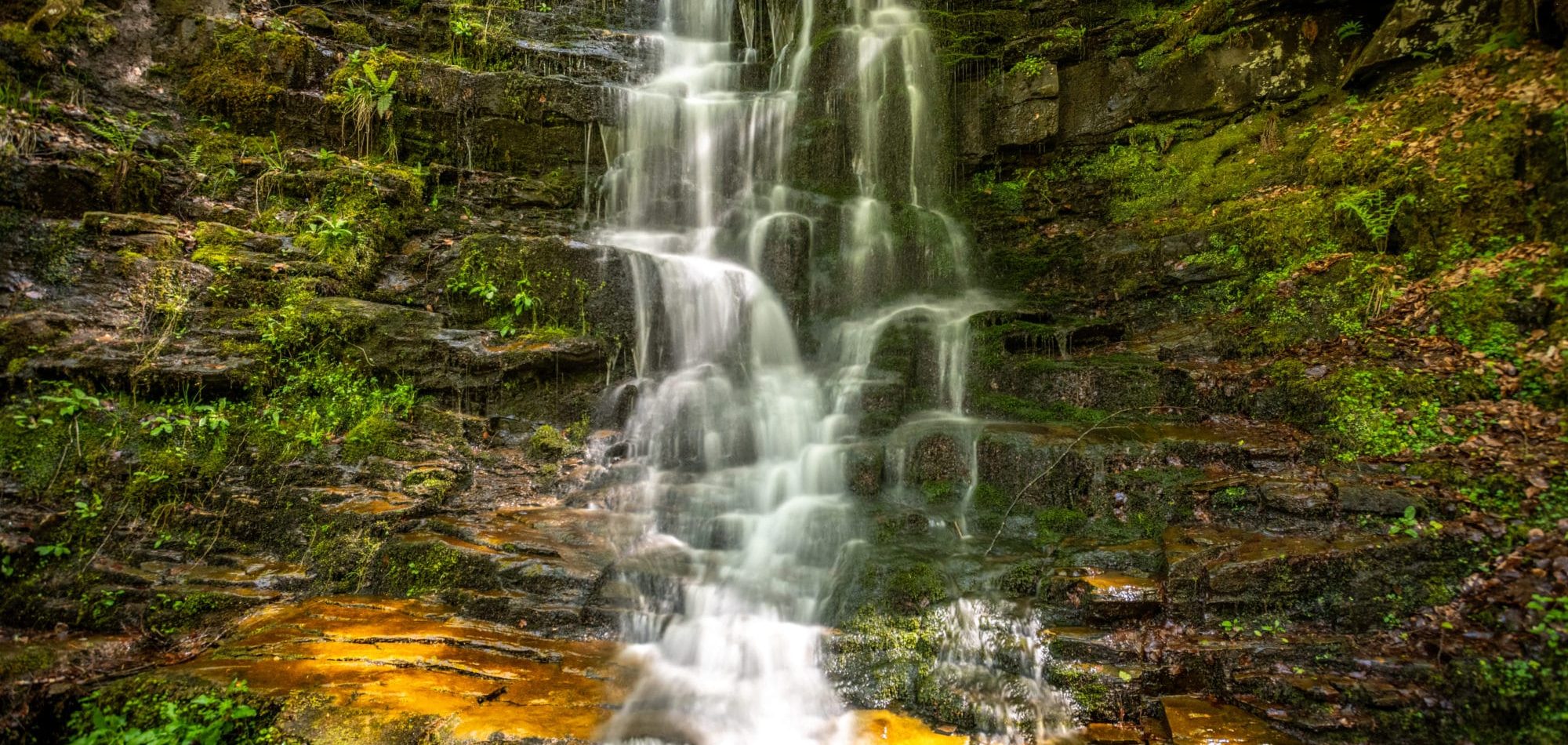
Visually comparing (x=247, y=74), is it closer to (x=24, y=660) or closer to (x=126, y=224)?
(x=126, y=224)

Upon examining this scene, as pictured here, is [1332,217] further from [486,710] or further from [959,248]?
[486,710]

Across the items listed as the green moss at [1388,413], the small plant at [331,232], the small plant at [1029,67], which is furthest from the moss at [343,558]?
the small plant at [1029,67]

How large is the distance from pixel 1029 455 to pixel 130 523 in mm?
7929

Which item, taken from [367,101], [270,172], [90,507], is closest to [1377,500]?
[90,507]

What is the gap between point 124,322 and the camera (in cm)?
636

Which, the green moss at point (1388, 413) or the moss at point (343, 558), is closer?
the green moss at point (1388, 413)

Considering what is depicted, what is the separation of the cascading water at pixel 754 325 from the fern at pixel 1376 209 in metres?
4.20

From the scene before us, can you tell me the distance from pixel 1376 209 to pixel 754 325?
23.6ft

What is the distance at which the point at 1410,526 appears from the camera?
4.75 metres

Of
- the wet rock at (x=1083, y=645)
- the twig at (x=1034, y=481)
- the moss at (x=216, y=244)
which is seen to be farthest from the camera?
the moss at (x=216, y=244)

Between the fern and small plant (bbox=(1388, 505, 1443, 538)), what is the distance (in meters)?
3.42

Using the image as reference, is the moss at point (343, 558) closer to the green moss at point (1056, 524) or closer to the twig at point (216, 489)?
the twig at point (216, 489)

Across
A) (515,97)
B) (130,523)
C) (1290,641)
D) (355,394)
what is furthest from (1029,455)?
(515,97)

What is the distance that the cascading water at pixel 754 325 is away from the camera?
5141 millimetres
